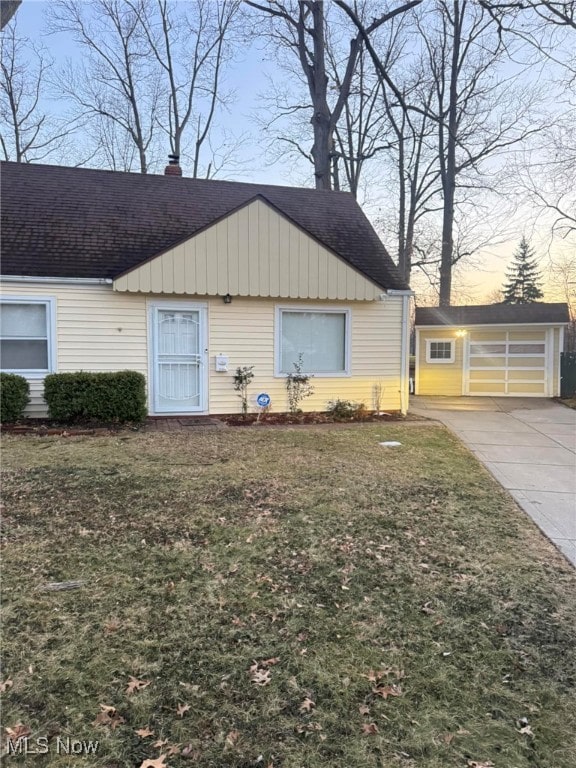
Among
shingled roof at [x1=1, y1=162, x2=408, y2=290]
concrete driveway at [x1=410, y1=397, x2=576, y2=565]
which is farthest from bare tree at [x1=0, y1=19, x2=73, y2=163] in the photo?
concrete driveway at [x1=410, y1=397, x2=576, y2=565]

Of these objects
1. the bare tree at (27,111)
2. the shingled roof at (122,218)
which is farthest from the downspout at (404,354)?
the bare tree at (27,111)

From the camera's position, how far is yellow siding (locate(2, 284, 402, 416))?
333 inches

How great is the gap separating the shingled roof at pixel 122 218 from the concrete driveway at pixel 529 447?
133 inches

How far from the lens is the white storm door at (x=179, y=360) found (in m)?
Result: 8.91

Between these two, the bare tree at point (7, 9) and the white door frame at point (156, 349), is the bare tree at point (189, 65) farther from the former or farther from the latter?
the bare tree at point (7, 9)

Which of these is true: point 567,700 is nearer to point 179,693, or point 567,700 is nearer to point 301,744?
point 301,744

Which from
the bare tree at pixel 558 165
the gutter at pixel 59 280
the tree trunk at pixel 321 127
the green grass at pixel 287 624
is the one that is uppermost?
the tree trunk at pixel 321 127

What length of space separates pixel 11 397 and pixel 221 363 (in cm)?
356

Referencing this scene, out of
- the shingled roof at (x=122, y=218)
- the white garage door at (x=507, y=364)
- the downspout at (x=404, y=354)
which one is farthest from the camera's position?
the white garage door at (x=507, y=364)

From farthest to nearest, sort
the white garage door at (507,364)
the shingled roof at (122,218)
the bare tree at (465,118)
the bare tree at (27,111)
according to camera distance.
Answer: the bare tree at (27,111), the bare tree at (465,118), the white garage door at (507,364), the shingled roof at (122,218)

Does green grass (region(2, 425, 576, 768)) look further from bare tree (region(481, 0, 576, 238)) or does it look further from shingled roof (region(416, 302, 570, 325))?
shingled roof (region(416, 302, 570, 325))

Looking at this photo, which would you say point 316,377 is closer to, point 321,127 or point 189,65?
point 321,127

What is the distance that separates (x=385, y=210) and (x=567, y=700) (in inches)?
875

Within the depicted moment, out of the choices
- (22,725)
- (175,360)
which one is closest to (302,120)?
(175,360)
